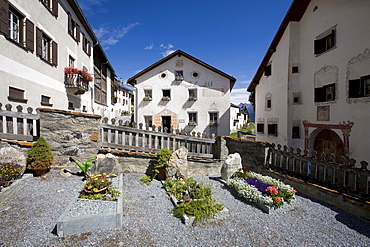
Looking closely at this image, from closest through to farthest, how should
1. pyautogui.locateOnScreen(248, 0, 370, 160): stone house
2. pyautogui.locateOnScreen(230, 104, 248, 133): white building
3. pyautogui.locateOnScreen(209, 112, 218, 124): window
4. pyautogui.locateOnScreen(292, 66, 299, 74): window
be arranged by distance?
pyautogui.locateOnScreen(248, 0, 370, 160): stone house → pyautogui.locateOnScreen(292, 66, 299, 74): window → pyautogui.locateOnScreen(209, 112, 218, 124): window → pyautogui.locateOnScreen(230, 104, 248, 133): white building

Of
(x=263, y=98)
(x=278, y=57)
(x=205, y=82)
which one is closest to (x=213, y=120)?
(x=205, y=82)

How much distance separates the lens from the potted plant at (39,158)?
579 centimetres

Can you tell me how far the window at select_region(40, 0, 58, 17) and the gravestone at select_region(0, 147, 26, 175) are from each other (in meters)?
8.34

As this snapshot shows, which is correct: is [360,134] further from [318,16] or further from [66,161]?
[66,161]

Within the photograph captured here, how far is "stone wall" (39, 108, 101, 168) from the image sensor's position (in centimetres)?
647

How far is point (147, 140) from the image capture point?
334 inches

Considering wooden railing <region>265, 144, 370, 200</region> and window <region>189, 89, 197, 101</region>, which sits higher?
window <region>189, 89, 197, 101</region>

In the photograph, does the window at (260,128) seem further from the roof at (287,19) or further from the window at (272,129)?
the roof at (287,19)

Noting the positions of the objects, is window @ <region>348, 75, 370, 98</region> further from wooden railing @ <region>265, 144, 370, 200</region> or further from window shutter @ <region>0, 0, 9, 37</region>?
window shutter @ <region>0, 0, 9, 37</region>

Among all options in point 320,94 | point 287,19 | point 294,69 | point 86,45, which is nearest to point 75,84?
point 86,45

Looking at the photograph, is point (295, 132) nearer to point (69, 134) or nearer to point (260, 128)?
point (260, 128)

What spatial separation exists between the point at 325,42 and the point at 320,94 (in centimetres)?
305

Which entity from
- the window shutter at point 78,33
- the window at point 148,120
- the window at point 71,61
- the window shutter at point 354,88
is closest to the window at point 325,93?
the window shutter at point 354,88

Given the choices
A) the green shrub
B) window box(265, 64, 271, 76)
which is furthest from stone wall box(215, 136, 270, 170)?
window box(265, 64, 271, 76)
